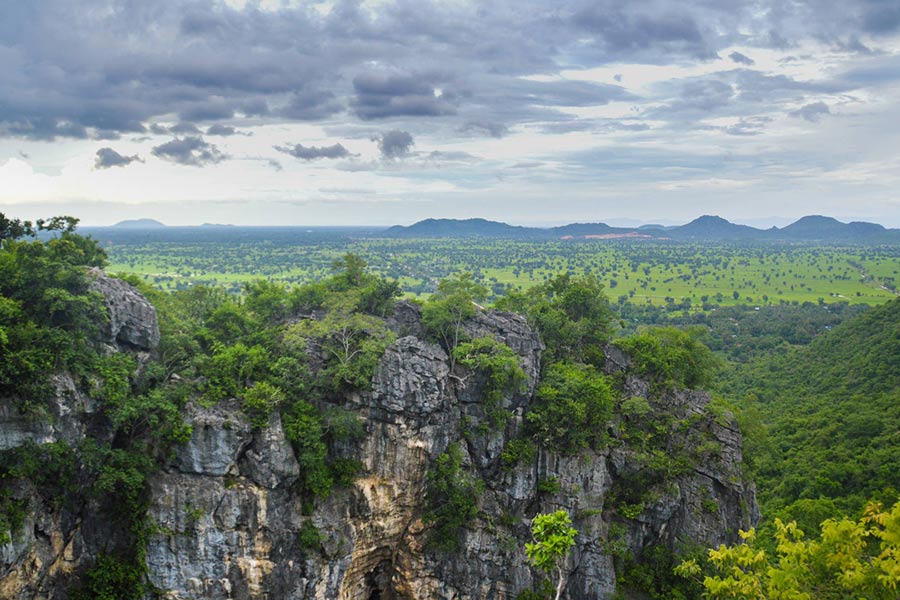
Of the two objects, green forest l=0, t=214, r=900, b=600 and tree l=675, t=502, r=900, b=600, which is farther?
green forest l=0, t=214, r=900, b=600

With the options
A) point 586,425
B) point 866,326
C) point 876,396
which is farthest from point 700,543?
point 866,326

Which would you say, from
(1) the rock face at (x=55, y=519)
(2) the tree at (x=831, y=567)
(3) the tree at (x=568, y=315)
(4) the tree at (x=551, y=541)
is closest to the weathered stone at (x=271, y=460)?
(1) the rock face at (x=55, y=519)

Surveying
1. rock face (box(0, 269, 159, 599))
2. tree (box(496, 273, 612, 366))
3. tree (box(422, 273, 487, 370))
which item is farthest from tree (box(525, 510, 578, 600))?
tree (box(496, 273, 612, 366))

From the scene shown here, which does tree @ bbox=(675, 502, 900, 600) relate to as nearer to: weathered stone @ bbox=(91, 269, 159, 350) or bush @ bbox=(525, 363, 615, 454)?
bush @ bbox=(525, 363, 615, 454)

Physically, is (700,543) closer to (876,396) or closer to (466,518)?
(466,518)

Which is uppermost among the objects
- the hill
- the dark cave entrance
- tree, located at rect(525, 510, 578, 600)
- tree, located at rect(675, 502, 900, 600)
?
tree, located at rect(675, 502, 900, 600)

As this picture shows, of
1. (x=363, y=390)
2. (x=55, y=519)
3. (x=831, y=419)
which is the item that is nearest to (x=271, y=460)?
(x=363, y=390)

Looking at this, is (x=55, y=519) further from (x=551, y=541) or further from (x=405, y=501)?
(x=551, y=541)
